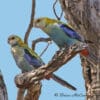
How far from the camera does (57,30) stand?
5.02 metres

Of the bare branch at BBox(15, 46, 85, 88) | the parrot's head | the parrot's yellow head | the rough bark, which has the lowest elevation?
the rough bark

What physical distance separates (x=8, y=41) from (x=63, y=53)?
61.4 inches

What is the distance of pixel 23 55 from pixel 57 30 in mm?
482

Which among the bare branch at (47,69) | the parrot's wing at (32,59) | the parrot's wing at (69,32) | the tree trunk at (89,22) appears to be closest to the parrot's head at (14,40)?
the parrot's wing at (32,59)

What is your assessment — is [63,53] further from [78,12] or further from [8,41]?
[8,41]

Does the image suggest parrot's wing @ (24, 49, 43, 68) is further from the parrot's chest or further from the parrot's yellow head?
the parrot's yellow head

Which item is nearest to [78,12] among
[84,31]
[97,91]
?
[84,31]

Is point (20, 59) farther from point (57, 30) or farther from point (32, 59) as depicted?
point (57, 30)

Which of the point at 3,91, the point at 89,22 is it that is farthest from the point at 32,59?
the point at 3,91

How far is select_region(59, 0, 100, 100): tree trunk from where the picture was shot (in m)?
4.53

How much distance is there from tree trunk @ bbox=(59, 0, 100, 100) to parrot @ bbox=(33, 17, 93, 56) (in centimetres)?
8

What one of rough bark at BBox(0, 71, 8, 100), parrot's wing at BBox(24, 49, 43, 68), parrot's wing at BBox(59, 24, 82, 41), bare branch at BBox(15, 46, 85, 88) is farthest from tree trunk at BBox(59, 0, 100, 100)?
rough bark at BBox(0, 71, 8, 100)

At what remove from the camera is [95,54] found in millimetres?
4480

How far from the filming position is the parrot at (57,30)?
188 inches
